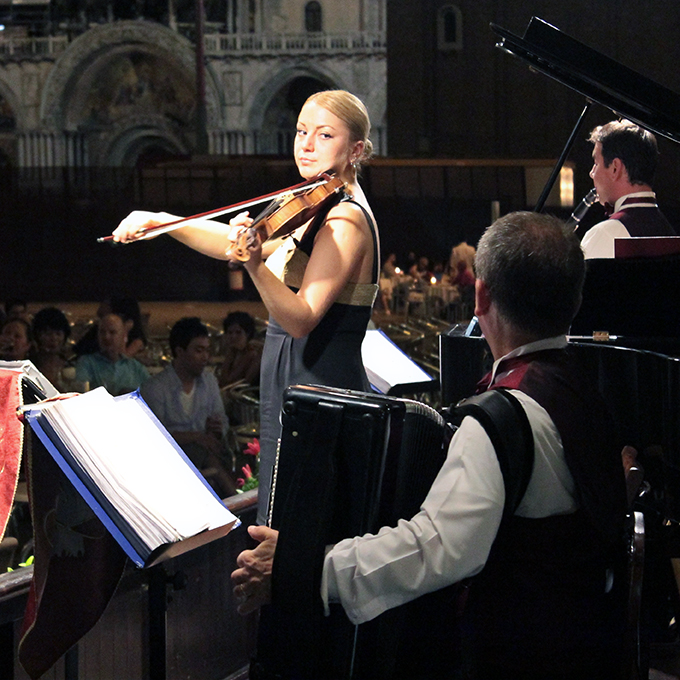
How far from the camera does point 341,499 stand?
4.51ft

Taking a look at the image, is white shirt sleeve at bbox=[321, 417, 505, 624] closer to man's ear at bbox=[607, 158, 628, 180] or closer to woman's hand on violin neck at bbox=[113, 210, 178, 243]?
woman's hand on violin neck at bbox=[113, 210, 178, 243]

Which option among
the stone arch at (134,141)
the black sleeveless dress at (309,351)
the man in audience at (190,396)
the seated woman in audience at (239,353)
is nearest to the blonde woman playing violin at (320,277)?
the black sleeveless dress at (309,351)

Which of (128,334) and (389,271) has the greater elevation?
(389,271)

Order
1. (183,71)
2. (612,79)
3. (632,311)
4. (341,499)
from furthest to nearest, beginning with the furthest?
(183,71)
(632,311)
(612,79)
(341,499)

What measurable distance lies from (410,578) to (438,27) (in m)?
15.7

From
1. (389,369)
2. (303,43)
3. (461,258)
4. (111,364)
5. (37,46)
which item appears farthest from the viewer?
(37,46)

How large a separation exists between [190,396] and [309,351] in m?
2.08

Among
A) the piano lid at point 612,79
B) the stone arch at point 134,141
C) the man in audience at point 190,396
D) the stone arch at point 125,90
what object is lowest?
the man in audience at point 190,396

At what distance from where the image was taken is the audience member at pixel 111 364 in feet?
14.9

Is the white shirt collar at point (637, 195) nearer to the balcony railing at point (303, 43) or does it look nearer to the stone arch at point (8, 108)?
the balcony railing at point (303, 43)

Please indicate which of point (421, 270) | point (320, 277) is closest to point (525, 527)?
point (320, 277)

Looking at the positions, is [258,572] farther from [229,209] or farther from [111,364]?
[111,364]

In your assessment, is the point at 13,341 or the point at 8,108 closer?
the point at 13,341

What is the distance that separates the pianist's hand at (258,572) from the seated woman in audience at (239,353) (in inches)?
151
